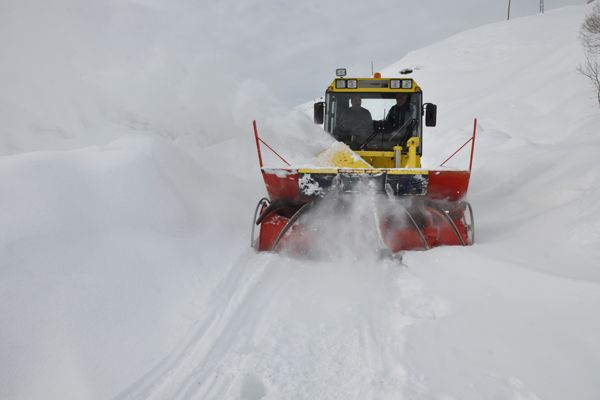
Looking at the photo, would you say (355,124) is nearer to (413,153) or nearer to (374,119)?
(374,119)

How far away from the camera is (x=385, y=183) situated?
3924mm

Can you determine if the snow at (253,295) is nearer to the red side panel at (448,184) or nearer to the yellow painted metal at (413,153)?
the red side panel at (448,184)

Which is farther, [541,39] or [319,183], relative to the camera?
[541,39]

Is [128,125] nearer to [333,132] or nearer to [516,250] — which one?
[333,132]

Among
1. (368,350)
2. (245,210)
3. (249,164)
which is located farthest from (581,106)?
(368,350)

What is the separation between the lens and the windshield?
5398mm

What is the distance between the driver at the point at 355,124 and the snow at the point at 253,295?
1.17 ft

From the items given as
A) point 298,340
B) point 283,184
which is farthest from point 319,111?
point 298,340

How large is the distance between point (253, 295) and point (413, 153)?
3.02 meters

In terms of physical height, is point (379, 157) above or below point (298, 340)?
above

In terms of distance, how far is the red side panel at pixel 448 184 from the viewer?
4.04 meters

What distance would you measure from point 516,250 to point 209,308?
2.90 metres

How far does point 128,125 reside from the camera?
7574 millimetres

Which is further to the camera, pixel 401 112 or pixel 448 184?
pixel 401 112
